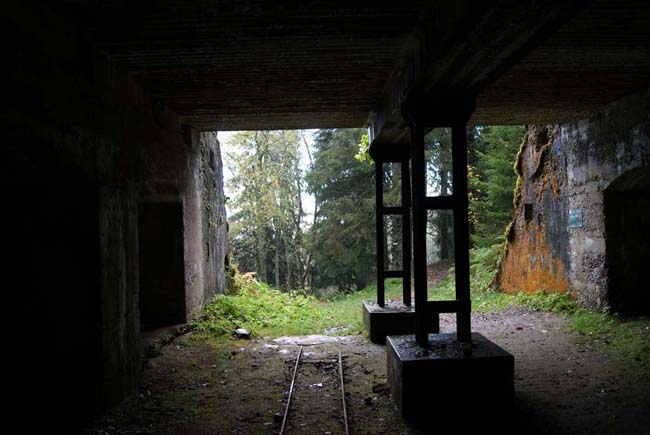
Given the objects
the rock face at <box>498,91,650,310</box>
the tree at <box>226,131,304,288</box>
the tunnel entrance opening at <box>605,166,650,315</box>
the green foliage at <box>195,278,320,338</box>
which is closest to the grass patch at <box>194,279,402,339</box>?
the green foliage at <box>195,278,320,338</box>

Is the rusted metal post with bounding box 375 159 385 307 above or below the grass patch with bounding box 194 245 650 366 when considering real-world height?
above

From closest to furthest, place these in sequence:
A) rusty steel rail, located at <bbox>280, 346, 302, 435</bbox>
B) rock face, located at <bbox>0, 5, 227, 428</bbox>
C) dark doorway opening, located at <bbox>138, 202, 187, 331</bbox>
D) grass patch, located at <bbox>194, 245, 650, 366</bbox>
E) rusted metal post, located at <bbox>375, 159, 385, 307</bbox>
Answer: rock face, located at <bbox>0, 5, 227, 428</bbox> → rusty steel rail, located at <bbox>280, 346, 302, 435</bbox> → grass patch, located at <bbox>194, 245, 650, 366</bbox> → rusted metal post, located at <bbox>375, 159, 385, 307</bbox> → dark doorway opening, located at <bbox>138, 202, 187, 331</bbox>

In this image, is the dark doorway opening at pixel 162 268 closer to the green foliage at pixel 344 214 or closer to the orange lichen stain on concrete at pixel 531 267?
the orange lichen stain on concrete at pixel 531 267

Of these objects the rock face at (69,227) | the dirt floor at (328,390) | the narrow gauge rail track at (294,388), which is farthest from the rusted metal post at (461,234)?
the rock face at (69,227)

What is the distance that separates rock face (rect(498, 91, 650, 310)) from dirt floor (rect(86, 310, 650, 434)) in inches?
63.8

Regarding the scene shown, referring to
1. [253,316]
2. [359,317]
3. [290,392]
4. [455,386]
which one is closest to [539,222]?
[359,317]

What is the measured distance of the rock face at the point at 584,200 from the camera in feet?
27.8

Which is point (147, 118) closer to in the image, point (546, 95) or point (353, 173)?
point (546, 95)

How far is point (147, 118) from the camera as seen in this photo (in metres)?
7.24

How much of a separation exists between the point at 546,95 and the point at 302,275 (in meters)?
18.8

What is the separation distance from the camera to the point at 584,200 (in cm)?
975

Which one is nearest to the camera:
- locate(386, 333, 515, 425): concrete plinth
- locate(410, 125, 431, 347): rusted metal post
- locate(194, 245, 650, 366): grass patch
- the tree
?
locate(386, 333, 515, 425): concrete plinth

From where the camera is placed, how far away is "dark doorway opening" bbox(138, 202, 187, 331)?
9.05 meters

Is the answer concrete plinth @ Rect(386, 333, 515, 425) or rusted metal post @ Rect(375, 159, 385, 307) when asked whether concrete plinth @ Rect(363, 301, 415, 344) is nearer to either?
rusted metal post @ Rect(375, 159, 385, 307)
